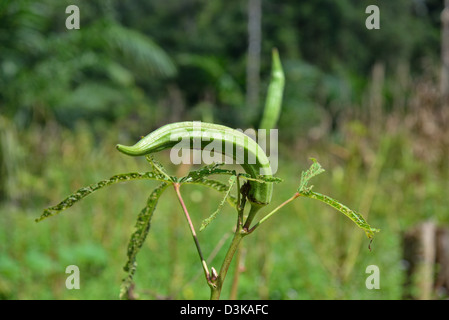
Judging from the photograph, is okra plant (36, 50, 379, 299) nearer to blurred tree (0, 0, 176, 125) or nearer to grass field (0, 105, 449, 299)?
grass field (0, 105, 449, 299)

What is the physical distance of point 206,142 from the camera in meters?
0.24

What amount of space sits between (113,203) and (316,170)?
173 centimetres

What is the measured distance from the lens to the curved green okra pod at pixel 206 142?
23cm

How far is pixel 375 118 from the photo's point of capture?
1863 millimetres

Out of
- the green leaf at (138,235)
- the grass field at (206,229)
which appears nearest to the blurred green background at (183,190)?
the grass field at (206,229)

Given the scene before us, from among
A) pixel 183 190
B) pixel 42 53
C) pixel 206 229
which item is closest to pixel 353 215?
pixel 183 190

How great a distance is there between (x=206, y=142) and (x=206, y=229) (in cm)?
196

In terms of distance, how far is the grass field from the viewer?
4.33 feet

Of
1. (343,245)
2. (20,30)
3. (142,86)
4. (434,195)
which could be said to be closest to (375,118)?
(343,245)

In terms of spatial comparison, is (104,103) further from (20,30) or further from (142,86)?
(20,30)

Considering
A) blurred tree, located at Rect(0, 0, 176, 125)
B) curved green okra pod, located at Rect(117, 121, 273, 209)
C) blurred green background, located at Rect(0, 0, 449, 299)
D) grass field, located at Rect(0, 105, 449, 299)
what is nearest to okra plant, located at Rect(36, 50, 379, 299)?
curved green okra pod, located at Rect(117, 121, 273, 209)

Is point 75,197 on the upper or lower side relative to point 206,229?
upper

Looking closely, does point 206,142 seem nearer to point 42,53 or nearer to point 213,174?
point 213,174

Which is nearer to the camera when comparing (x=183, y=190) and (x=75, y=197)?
(x=75, y=197)
